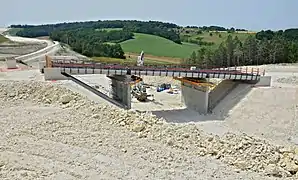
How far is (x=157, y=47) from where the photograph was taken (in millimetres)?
109938

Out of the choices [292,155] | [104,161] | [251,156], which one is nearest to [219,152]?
[251,156]

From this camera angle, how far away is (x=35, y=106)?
35656 millimetres

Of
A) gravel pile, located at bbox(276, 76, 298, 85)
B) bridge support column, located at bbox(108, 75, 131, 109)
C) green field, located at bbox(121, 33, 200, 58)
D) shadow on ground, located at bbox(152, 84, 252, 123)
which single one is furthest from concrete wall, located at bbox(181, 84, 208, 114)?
green field, located at bbox(121, 33, 200, 58)

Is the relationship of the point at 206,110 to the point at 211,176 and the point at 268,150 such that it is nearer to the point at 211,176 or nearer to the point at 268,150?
the point at 268,150

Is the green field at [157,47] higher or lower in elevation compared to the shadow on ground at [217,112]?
higher

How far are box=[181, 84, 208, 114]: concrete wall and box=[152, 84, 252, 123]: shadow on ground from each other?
26.6 inches

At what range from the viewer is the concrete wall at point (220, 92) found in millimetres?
43719

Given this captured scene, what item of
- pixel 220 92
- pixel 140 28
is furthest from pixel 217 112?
pixel 140 28

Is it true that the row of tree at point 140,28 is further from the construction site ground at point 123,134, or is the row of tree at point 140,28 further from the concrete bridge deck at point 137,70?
the construction site ground at point 123,134

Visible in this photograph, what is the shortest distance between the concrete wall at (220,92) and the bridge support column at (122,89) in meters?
9.01

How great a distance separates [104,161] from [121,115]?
8.32 metres

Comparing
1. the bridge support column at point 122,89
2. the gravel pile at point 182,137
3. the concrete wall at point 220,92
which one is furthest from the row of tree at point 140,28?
the gravel pile at point 182,137

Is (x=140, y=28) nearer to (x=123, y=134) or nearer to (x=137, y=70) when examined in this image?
(x=137, y=70)

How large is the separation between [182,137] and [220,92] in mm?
15651
